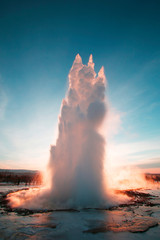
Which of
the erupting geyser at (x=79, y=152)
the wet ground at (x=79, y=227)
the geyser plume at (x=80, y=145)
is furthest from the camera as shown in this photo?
the geyser plume at (x=80, y=145)

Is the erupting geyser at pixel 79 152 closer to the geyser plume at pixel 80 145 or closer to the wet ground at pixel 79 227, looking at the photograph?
the geyser plume at pixel 80 145

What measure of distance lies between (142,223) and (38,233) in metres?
9.00

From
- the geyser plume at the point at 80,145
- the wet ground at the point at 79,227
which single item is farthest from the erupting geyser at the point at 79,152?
the wet ground at the point at 79,227

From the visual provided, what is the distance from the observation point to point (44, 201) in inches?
774

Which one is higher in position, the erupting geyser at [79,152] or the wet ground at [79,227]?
the erupting geyser at [79,152]

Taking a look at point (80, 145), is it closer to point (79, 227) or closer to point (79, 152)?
point (79, 152)

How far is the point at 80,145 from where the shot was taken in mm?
23234

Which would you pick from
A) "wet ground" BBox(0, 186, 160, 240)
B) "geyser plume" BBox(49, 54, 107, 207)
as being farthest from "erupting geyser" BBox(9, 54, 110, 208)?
"wet ground" BBox(0, 186, 160, 240)

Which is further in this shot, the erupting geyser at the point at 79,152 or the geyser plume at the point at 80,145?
the geyser plume at the point at 80,145

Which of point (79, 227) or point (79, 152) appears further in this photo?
point (79, 152)

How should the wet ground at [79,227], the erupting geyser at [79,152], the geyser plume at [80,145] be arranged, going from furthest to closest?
1. the geyser plume at [80,145]
2. the erupting geyser at [79,152]
3. the wet ground at [79,227]

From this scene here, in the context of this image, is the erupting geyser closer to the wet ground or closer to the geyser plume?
the geyser plume

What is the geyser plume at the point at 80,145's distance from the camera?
20078mm

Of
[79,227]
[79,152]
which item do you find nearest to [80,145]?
[79,152]
